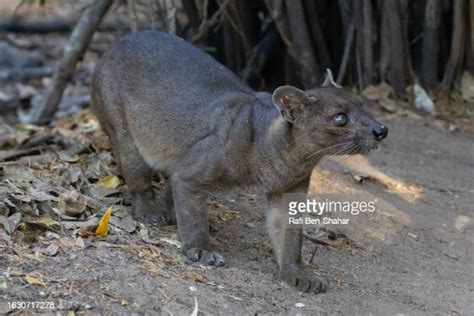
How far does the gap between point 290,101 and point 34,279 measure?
5.97ft

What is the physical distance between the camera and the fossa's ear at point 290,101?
5.75 meters

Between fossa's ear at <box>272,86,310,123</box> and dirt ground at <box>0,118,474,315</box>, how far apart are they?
0.97 metres

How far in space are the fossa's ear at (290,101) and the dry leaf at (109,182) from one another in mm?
1701

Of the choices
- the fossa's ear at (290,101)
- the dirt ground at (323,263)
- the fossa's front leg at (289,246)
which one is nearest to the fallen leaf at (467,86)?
the dirt ground at (323,263)

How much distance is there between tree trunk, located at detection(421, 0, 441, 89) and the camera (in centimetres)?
947

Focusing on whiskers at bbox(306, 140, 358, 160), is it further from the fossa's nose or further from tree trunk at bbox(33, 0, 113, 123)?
tree trunk at bbox(33, 0, 113, 123)

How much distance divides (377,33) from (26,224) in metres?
4.90

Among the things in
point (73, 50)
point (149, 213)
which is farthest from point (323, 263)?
point (73, 50)

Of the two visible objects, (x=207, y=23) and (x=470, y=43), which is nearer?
(x=207, y=23)

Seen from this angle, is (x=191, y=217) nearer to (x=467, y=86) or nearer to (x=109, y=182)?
(x=109, y=182)

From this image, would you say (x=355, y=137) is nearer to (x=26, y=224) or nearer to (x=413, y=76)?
(x=26, y=224)

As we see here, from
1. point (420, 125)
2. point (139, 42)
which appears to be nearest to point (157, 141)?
point (139, 42)

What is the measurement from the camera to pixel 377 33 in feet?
31.3

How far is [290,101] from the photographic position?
5777mm
